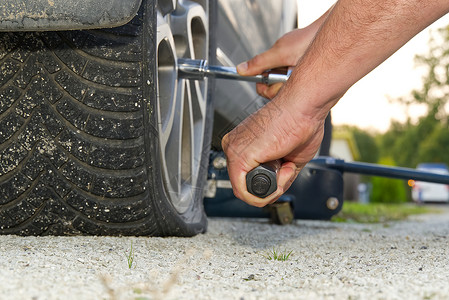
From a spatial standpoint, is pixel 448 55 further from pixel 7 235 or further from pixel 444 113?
pixel 7 235

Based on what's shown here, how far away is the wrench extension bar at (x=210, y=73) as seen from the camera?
209 cm

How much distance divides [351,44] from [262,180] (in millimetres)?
411

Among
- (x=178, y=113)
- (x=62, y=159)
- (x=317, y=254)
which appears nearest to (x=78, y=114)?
(x=62, y=159)

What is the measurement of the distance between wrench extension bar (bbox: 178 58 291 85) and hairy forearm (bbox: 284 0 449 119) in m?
0.62

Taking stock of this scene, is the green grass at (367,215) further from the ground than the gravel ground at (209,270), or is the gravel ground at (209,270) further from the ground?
the gravel ground at (209,270)

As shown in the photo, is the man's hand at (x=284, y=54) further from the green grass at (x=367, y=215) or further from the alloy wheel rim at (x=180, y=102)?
the green grass at (x=367, y=215)

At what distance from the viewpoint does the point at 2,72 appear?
156cm

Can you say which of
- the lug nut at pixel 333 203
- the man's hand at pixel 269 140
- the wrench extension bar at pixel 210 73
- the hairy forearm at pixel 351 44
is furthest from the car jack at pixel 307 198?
the hairy forearm at pixel 351 44

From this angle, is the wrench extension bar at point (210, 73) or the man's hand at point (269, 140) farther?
the wrench extension bar at point (210, 73)

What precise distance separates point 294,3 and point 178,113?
1.95 m

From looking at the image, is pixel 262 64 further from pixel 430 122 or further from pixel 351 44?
pixel 430 122

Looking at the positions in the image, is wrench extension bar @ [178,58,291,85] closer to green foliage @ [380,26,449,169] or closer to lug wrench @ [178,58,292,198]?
lug wrench @ [178,58,292,198]

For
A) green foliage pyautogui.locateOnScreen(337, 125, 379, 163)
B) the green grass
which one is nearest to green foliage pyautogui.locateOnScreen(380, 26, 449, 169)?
green foliage pyautogui.locateOnScreen(337, 125, 379, 163)

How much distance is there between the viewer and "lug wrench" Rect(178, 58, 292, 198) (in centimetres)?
153
